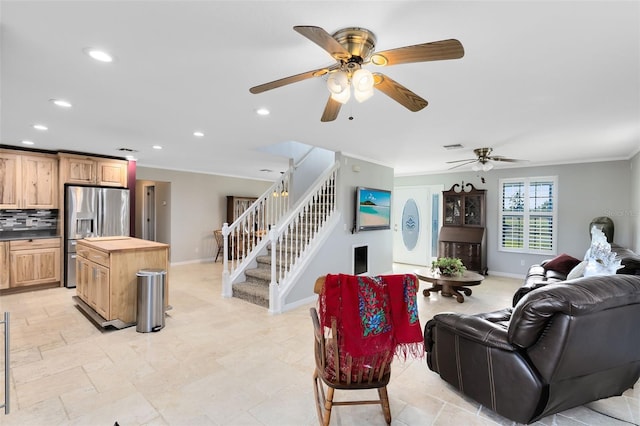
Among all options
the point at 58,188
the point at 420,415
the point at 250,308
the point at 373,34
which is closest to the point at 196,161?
the point at 58,188

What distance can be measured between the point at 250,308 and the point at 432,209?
5.41 meters

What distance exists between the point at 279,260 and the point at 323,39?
3880 millimetres

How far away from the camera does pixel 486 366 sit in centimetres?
205

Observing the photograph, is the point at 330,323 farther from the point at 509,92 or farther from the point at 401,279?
the point at 509,92

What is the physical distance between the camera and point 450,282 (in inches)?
177

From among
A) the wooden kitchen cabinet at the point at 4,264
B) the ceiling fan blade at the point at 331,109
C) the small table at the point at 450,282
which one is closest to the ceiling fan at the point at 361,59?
the ceiling fan blade at the point at 331,109

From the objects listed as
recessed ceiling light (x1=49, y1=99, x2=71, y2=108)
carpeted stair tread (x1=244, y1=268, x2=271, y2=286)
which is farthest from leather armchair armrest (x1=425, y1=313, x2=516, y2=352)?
recessed ceiling light (x1=49, y1=99, x2=71, y2=108)

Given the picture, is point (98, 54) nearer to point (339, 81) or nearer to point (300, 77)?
point (300, 77)

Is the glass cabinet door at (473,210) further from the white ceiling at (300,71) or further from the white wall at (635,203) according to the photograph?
the white ceiling at (300,71)

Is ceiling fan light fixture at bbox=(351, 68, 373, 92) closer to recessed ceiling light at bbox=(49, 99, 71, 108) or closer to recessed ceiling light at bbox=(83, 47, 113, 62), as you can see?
recessed ceiling light at bbox=(83, 47, 113, 62)

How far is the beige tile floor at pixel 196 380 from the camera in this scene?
2084mm

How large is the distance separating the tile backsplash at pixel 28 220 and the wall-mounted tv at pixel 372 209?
544cm

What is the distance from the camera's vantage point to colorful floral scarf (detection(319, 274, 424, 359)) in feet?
5.61

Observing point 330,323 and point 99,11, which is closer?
point 99,11
